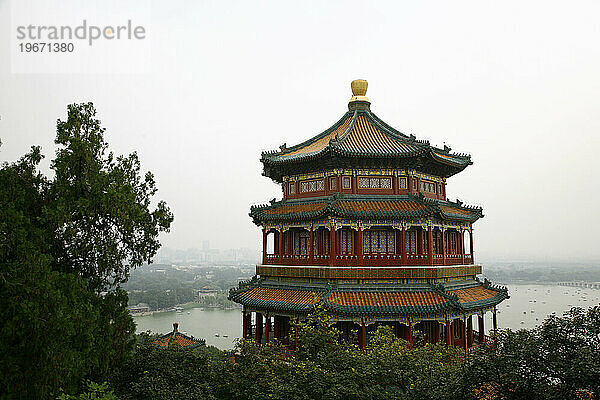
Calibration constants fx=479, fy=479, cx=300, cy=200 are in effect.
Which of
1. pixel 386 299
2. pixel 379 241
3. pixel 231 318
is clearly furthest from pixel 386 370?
pixel 231 318

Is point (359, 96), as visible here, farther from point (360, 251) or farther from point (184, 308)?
point (184, 308)

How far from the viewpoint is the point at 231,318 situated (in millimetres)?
88562

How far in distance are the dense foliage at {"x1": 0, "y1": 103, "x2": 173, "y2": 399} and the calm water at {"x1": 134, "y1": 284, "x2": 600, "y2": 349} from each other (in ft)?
154

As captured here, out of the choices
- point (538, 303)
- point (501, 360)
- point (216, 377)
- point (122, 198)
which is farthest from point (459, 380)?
point (538, 303)

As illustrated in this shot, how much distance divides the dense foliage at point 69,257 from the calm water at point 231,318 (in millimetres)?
47004

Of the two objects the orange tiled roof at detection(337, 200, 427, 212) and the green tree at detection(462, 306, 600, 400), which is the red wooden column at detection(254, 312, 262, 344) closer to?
the orange tiled roof at detection(337, 200, 427, 212)

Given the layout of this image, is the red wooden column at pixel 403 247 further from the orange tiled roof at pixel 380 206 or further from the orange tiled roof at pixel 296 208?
the orange tiled roof at pixel 296 208

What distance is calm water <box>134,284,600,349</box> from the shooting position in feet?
221

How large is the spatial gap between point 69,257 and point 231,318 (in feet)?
254

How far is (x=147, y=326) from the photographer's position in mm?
78688

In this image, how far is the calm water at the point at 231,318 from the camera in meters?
67.4

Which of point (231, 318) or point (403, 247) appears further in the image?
point (231, 318)

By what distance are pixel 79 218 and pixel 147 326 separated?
7045 cm

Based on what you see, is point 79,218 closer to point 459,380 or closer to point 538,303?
point 459,380
